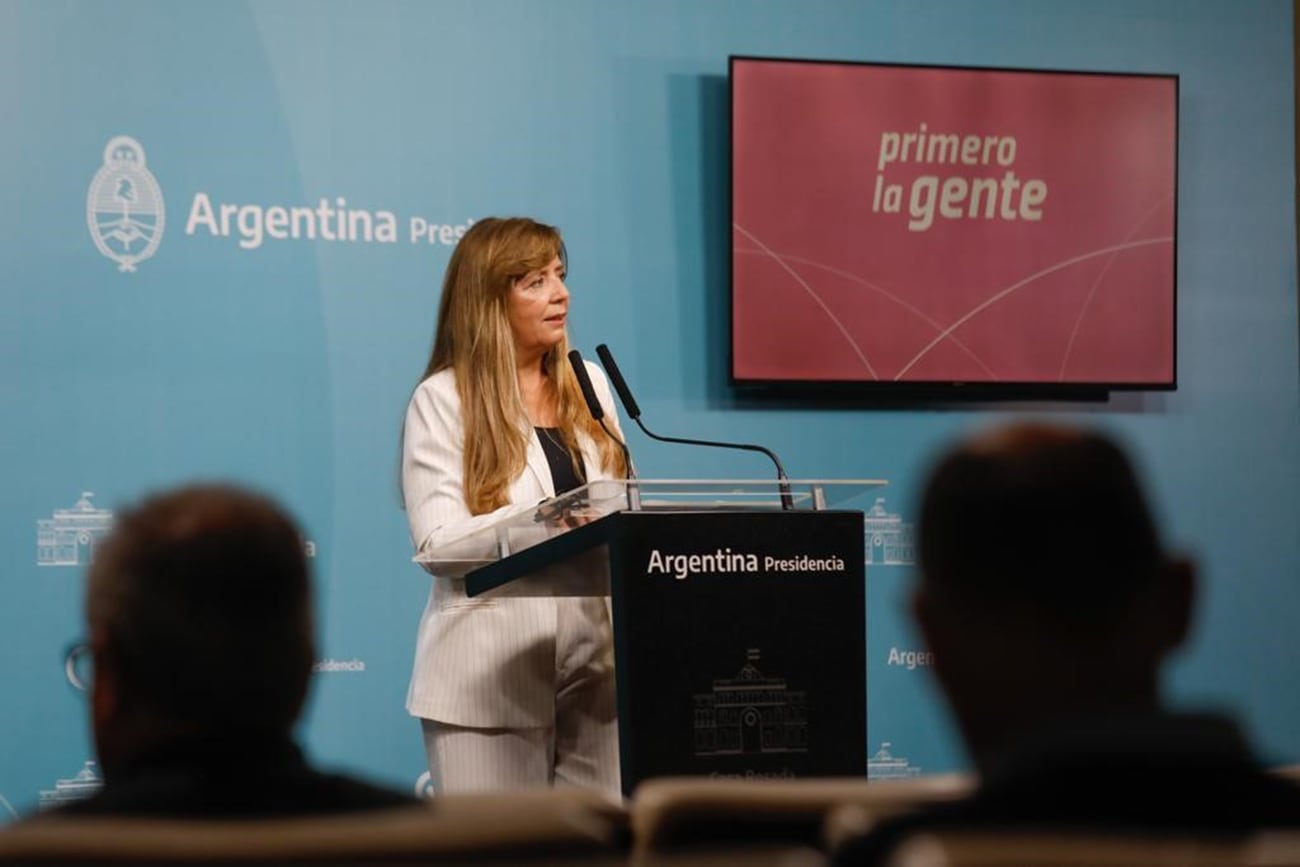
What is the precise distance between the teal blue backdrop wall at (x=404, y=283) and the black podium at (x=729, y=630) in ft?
6.65

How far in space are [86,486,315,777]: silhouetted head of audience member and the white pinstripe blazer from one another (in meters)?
1.82

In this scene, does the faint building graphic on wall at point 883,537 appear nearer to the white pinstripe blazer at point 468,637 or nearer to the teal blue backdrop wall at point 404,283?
the teal blue backdrop wall at point 404,283

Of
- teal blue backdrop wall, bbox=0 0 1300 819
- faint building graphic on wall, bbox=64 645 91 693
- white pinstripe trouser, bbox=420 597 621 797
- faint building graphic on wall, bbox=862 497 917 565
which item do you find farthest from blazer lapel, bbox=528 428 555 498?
faint building graphic on wall, bbox=862 497 917 565

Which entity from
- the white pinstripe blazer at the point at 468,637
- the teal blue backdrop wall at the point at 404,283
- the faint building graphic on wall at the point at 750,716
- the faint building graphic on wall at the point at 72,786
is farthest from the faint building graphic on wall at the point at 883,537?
the faint building graphic on wall at the point at 750,716

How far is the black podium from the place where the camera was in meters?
2.83

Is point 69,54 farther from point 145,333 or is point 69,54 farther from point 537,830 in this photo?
point 537,830

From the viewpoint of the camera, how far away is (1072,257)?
18.3 feet

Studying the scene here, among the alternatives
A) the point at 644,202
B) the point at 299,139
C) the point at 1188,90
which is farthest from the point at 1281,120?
the point at 299,139

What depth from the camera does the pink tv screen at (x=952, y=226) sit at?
5348 mm

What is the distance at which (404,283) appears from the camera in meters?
5.18

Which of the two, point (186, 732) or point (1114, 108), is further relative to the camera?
point (1114, 108)

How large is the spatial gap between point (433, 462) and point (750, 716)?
929mm

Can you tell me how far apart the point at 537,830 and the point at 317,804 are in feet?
0.61

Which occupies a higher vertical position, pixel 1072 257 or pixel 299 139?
pixel 299 139
